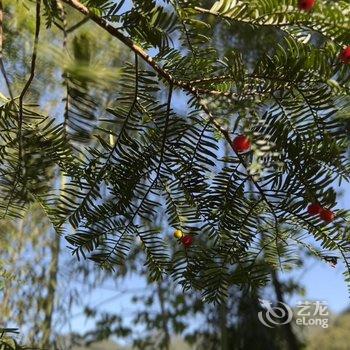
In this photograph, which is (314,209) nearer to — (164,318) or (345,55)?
(345,55)

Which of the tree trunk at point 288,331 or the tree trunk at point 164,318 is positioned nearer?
the tree trunk at point 288,331

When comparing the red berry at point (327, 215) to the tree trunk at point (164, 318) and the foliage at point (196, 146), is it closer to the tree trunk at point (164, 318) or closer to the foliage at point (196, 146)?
the foliage at point (196, 146)

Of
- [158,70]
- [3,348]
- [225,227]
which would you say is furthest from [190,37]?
[3,348]

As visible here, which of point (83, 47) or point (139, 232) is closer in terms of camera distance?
point (83, 47)

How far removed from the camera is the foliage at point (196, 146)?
0.33 metres

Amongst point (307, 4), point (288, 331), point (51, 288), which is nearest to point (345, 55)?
point (307, 4)

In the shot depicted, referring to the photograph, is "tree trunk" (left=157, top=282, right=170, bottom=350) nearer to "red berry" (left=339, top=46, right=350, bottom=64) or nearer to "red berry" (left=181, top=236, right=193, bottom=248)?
"red berry" (left=181, top=236, right=193, bottom=248)

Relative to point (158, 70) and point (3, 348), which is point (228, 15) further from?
point (3, 348)

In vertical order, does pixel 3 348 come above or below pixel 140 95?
below

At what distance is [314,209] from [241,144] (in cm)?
8

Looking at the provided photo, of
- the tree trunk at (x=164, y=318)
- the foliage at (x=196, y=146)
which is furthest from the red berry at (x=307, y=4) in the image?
the tree trunk at (x=164, y=318)

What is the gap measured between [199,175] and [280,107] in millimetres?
83

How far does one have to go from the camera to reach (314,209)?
0.36 m

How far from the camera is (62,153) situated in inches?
14.7
